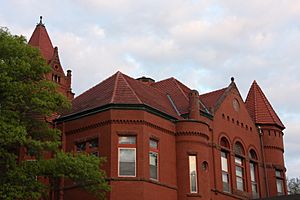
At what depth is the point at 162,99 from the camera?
113 feet

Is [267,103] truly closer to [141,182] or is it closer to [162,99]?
[162,99]

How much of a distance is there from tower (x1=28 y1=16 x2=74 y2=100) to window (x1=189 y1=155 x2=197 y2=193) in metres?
11.9

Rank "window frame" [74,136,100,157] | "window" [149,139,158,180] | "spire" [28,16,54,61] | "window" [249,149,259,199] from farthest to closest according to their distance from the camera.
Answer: "spire" [28,16,54,61] → "window" [249,149,259,199] → "window frame" [74,136,100,157] → "window" [149,139,158,180]

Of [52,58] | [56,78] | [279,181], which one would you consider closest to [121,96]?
[56,78]

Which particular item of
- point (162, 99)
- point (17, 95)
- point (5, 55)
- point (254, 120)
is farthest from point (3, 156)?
point (254, 120)

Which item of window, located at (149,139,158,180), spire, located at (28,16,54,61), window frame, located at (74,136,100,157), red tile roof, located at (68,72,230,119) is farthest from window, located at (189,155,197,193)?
spire, located at (28,16,54,61)

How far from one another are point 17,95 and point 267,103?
77.8ft

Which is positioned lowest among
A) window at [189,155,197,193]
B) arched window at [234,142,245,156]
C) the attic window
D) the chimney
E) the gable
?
window at [189,155,197,193]

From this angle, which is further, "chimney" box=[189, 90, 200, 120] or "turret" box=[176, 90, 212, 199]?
"chimney" box=[189, 90, 200, 120]

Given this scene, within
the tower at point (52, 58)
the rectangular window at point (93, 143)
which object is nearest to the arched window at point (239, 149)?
the rectangular window at point (93, 143)

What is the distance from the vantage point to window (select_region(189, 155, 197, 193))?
98.2 feet

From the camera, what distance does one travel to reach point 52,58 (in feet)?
130

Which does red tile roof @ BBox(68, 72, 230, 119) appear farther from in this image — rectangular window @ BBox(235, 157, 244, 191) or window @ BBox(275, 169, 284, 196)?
window @ BBox(275, 169, 284, 196)

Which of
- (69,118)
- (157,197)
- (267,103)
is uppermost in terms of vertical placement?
(267,103)
